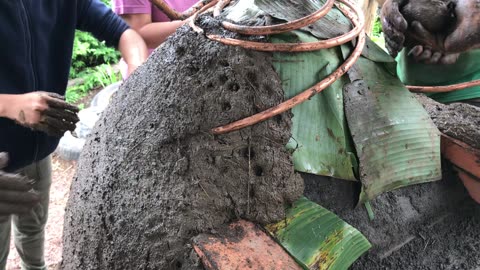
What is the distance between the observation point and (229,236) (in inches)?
39.7

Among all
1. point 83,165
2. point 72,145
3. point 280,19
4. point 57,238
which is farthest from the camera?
point 72,145

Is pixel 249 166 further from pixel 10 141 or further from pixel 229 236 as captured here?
pixel 10 141

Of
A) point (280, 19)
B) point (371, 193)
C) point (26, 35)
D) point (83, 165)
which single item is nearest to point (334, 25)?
point (280, 19)

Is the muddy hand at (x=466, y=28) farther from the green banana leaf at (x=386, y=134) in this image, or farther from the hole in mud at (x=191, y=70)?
the hole in mud at (x=191, y=70)

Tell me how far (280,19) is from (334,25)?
0.16m

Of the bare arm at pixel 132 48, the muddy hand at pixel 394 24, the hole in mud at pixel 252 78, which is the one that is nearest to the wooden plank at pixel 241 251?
the hole in mud at pixel 252 78

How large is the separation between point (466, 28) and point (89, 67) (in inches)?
231

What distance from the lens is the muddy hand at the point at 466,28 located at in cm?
123

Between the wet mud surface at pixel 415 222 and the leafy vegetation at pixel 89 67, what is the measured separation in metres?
4.83

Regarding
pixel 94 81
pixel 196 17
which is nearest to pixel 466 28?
pixel 196 17

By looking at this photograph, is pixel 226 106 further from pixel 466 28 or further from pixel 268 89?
pixel 466 28

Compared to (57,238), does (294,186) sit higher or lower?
higher

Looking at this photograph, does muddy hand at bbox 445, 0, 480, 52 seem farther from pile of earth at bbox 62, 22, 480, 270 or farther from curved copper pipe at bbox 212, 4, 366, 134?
pile of earth at bbox 62, 22, 480, 270

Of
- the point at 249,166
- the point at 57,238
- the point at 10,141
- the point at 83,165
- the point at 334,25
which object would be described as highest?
the point at 334,25
